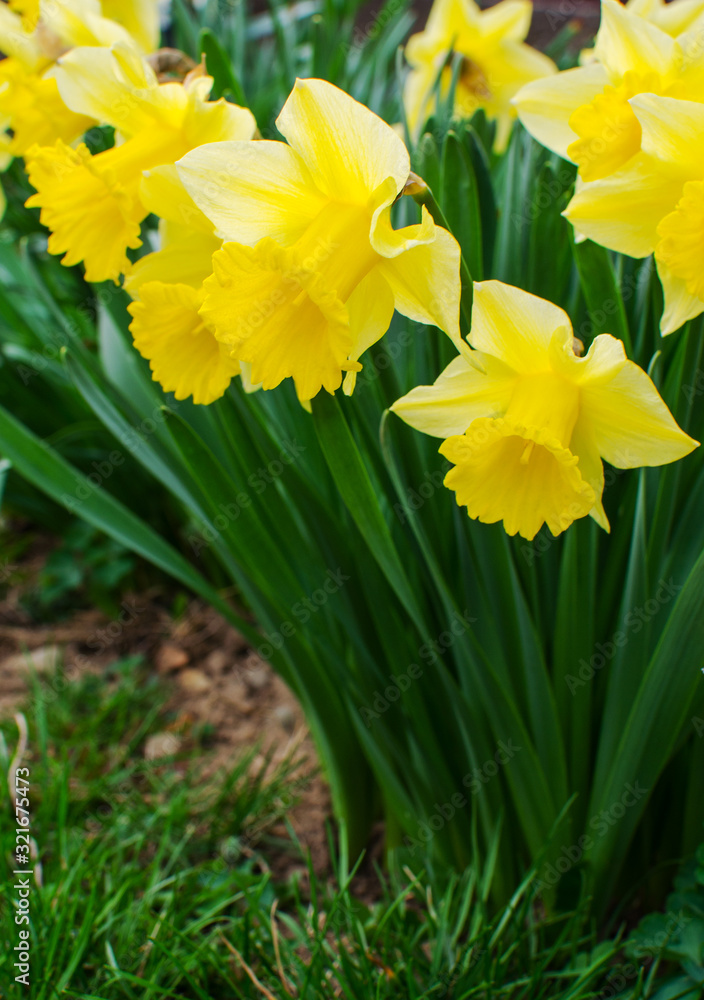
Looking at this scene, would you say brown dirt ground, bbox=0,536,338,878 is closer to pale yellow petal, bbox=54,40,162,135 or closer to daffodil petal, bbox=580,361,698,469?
daffodil petal, bbox=580,361,698,469

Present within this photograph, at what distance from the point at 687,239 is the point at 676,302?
0.24ft

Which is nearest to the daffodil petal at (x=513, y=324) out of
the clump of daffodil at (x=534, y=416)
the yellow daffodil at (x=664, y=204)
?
the clump of daffodil at (x=534, y=416)

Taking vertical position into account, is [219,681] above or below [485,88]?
below

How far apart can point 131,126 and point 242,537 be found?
0.45 metres

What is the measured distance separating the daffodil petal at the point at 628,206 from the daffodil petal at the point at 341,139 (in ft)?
0.60

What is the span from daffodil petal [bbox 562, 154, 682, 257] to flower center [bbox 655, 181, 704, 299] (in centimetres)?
4

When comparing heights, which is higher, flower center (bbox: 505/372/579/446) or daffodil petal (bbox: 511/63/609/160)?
daffodil petal (bbox: 511/63/609/160)

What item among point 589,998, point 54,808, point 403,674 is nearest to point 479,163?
point 403,674

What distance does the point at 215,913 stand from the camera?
1.09 m

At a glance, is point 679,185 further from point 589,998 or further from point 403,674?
point 589,998

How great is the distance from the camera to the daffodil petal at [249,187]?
0.66m

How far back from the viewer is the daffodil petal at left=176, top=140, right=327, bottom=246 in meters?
0.66

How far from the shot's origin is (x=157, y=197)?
29.3 inches

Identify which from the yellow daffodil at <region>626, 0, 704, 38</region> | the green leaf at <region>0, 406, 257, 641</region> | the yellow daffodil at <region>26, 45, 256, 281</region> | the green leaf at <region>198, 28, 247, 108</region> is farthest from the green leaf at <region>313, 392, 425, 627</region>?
the yellow daffodil at <region>626, 0, 704, 38</region>
